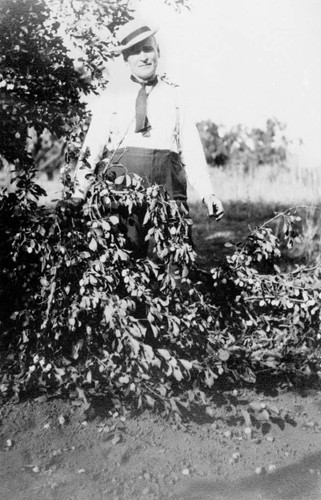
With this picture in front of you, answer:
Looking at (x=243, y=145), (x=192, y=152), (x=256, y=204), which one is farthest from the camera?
(x=243, y=145)

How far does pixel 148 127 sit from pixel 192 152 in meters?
0.32

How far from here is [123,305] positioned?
8.62 ft

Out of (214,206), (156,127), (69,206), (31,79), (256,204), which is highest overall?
(31,79)

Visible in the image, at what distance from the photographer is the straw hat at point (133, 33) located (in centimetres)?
300

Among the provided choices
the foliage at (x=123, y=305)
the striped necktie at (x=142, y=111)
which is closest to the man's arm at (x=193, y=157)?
the striped necktie at (x=142, y=111)

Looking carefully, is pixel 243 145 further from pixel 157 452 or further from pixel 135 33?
pixel 157 452

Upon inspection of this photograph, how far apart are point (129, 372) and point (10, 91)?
188cm

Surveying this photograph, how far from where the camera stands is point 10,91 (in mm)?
3172

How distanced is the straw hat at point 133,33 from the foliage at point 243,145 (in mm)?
2524

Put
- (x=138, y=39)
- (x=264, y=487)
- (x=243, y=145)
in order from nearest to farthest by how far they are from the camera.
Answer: (x=264, y=487), (x=138, y=39), (x=243, y=145)

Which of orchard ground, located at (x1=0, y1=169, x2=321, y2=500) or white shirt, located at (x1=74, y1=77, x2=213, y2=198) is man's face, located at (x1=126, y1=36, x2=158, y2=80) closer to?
white shirt, located at (x1=74, y1=77, x2=213, y2=198)

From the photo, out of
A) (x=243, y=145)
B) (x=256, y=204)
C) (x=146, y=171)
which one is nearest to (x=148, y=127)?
(x=146, y=171)

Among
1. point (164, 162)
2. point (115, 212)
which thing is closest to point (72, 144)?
point (115, 212)

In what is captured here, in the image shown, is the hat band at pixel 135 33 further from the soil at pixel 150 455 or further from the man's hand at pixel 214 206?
the soil at pixel 150 455
